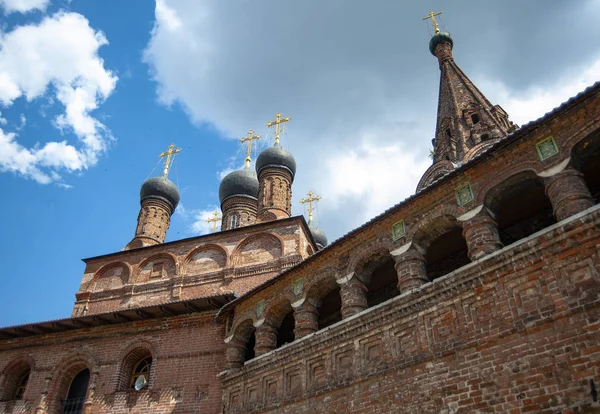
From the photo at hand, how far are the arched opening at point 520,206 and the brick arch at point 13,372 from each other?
1206 cm

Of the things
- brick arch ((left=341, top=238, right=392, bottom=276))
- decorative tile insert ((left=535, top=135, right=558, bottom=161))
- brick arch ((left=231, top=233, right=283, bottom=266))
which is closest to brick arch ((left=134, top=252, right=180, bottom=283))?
brick arch ((left=231, top=233, right=283, bottom=266))

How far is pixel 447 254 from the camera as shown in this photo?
9.30 meters

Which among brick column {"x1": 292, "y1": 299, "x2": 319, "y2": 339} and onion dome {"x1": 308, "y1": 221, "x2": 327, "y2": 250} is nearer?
brick column {"x1": 292, "y1": 299, "x2": 319, "y2": 339}

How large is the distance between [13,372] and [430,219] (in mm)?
11983

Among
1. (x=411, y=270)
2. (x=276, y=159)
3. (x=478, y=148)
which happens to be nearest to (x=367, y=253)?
(x=411, y=270)

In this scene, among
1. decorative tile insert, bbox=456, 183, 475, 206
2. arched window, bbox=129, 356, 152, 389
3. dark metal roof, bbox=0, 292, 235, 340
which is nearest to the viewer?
decorative tile insert, bbox=456, 183, 475, 206

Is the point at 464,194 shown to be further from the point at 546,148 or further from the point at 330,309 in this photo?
the point at 330,309

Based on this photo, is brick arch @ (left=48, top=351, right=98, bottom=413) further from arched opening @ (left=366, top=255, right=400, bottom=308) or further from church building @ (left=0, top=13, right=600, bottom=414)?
arched opening @ (left=366, top=255, right=400, bottom=308)

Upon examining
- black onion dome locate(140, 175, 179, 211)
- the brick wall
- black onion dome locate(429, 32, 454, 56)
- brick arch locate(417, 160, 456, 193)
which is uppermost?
black onion dome locate(429, 32, 454, 56)

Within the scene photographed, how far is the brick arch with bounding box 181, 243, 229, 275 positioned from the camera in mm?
16297

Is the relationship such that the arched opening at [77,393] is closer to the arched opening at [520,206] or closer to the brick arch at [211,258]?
the brick arch at [211,258]

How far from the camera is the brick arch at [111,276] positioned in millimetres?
17031

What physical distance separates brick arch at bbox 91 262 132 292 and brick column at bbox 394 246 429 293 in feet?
38.4

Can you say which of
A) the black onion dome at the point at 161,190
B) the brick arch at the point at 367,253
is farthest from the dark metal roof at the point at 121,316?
the black onion dome at the point at 161,190
